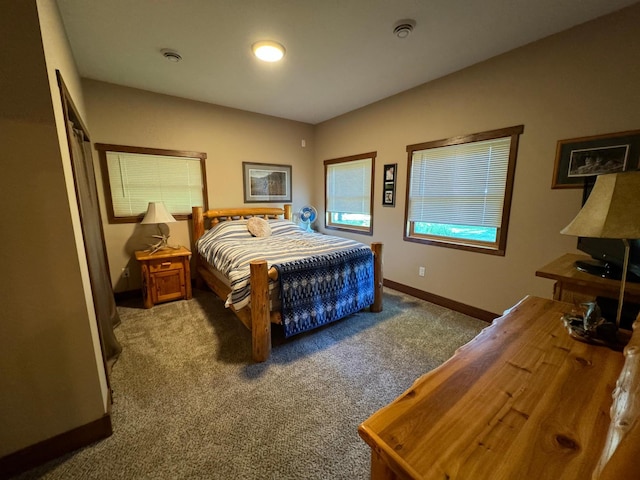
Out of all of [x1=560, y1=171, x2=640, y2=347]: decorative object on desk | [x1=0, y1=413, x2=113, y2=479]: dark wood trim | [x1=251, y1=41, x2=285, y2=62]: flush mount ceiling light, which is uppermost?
[x1=251, y1=41, x2=285, y2=62]: flush mount ceiling light

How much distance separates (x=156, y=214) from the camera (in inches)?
121

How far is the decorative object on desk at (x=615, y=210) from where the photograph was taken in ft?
2.85

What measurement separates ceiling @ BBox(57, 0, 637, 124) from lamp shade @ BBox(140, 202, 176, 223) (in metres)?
1.39

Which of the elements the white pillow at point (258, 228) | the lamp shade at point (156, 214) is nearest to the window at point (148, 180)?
the lamp shade at point (156, 214)

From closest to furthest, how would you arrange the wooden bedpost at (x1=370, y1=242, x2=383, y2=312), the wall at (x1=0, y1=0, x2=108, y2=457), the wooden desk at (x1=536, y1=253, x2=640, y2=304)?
the wall at (x1=0, y1=0, x2=108, y2=457) < the wooden desk at (x1=536, y1=253, x2=640, y2=304) < the wooden bedpost at (x1=370, y1=242, x2=383, y2=312)

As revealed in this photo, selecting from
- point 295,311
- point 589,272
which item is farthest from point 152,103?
point 589,272

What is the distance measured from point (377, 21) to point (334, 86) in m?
1.15

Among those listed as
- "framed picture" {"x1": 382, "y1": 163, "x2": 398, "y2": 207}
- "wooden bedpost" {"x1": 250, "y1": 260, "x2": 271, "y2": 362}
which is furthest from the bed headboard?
"wooden bedpost" {"x1": 250, "y1": 260, "x2": 271, "y2": 362}

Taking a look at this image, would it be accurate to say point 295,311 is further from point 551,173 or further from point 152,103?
point 152,103

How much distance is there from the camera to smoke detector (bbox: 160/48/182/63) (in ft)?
7.54

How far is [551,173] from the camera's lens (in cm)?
218

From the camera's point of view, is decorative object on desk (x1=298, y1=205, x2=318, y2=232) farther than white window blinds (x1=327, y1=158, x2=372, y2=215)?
Yes

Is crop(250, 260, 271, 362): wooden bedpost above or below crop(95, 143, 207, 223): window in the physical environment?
below

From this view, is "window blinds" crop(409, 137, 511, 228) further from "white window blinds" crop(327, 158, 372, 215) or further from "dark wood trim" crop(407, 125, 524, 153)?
"white window blinds" crop(327, 158, 372, 215)
